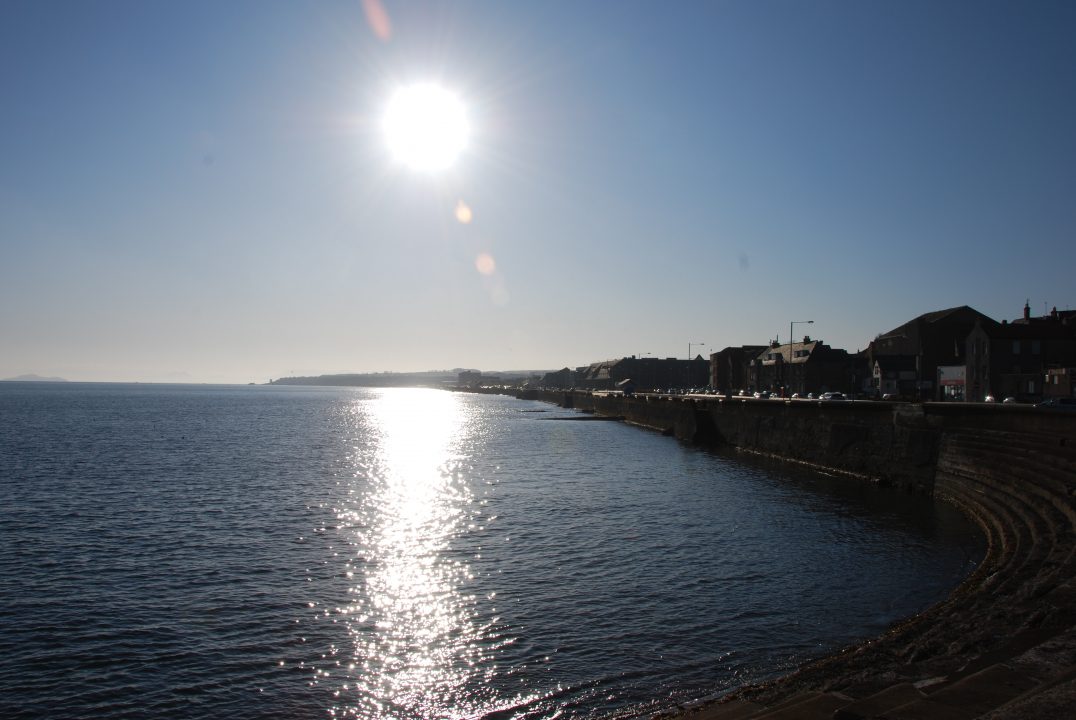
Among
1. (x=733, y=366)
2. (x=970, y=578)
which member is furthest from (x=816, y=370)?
(x=970, y=578)

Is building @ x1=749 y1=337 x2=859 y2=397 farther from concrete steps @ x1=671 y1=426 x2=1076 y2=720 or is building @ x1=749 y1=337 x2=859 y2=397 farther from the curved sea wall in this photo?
concrete steps @ x1=671 y1=426 x2=1076 y2=720

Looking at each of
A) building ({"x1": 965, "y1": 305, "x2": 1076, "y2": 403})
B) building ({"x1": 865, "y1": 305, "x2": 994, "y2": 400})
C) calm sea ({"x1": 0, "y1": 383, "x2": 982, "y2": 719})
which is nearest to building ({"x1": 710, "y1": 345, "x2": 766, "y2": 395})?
building ({"x1": 865, "y1": 305, "x2": 994, "y2": 400})

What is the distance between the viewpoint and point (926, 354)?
97.6m

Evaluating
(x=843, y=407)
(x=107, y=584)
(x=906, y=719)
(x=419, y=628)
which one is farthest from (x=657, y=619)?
(x=843, y=407)

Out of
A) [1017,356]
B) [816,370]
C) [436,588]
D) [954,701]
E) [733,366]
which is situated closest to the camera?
[954,701]

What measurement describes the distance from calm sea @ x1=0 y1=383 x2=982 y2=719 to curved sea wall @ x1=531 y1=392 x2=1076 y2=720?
1.79 meters

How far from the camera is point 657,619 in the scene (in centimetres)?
1891

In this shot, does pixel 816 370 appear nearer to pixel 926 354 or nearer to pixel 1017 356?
pixel 926 354

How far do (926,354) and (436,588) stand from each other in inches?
3688

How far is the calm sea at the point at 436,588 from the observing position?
15.0m

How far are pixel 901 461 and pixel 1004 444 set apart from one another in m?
8.83

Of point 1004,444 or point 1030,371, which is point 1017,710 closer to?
point 1004,444

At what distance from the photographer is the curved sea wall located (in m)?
10.4

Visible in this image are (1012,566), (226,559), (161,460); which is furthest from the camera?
(161,460)
